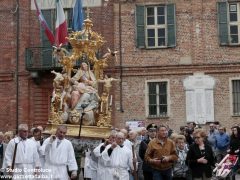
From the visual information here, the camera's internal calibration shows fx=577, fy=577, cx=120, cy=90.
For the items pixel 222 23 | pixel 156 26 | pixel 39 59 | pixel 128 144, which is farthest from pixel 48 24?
pixel 128 144

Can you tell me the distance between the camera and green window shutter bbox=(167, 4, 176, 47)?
89.4ft

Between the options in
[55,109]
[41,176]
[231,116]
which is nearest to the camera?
[41,176]

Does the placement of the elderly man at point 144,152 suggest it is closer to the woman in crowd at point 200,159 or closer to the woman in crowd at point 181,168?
the woman in crowd at point 181,168

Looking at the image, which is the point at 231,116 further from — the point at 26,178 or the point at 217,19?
the point at 26,178

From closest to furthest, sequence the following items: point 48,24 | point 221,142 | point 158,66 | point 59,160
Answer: point 59,160, point 221,142, point 158,66, point 48,24

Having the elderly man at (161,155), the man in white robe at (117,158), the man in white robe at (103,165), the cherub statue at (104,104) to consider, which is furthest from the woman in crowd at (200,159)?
the cherub statue at (104,104)

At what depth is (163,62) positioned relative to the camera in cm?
2731

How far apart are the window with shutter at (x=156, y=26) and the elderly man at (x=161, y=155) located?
625 inches

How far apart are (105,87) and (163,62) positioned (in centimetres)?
815

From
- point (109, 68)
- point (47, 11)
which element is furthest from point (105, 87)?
point (47, 11)

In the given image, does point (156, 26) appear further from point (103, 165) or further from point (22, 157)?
point (22, 157)

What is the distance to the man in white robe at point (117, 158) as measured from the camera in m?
11.5

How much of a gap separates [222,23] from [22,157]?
17690 mm

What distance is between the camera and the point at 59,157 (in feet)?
36.6
